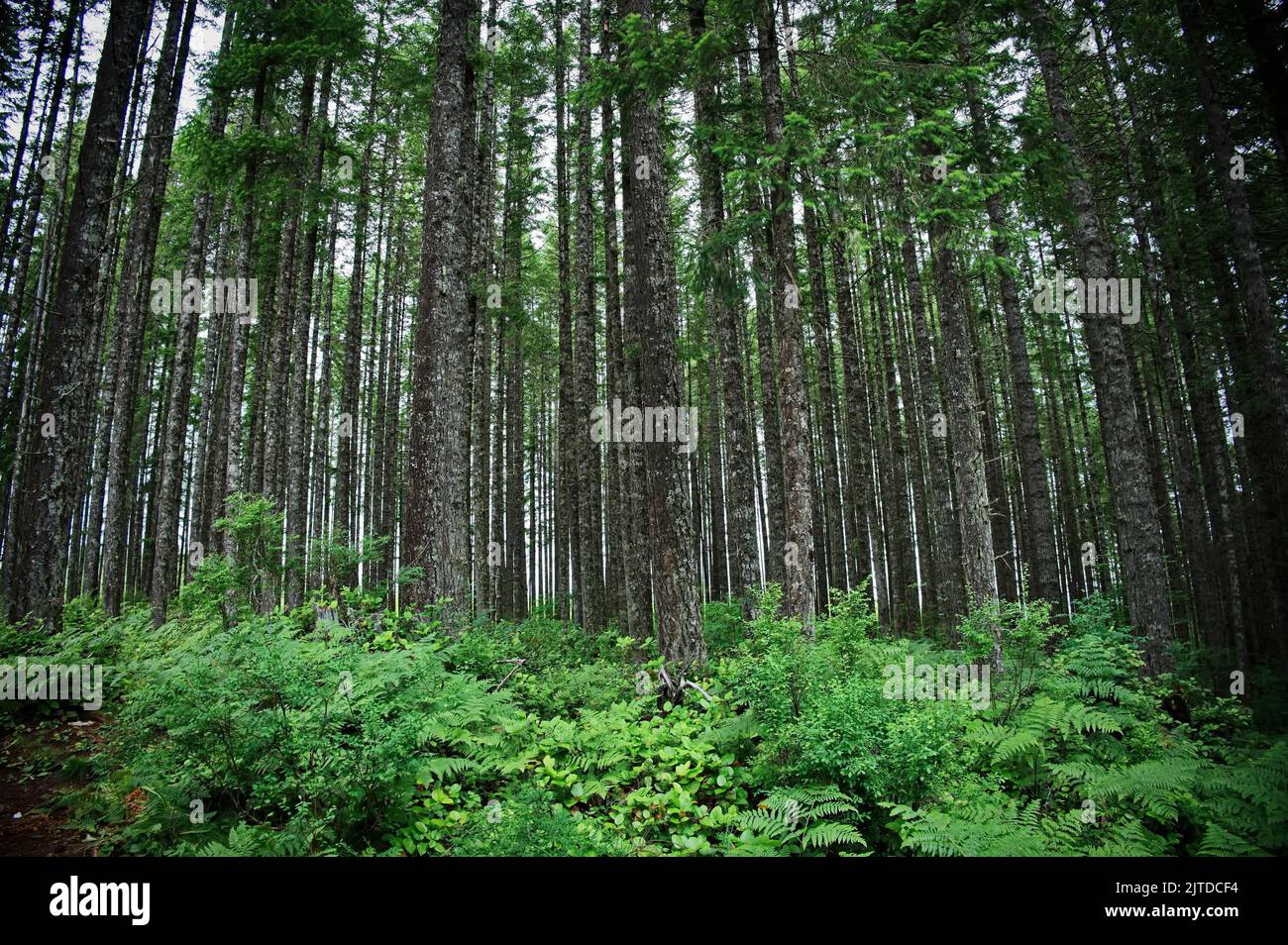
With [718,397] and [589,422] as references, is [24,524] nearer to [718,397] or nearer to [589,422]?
[589,422]

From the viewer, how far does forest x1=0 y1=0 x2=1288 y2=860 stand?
419cm

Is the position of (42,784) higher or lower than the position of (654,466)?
lower

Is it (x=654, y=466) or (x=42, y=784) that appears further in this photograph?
(x=654, y=466)

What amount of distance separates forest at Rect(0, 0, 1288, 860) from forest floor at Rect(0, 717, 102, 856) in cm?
7

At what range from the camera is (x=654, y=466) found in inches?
309

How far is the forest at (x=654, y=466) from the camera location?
4.19 meters

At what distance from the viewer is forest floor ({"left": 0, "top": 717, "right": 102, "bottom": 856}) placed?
429cm

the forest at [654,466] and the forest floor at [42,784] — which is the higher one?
the forest at [654,466]

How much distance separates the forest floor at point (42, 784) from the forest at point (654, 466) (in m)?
0.07

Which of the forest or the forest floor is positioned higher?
the forest

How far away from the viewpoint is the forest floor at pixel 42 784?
4.29m

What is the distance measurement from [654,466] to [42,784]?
708cm

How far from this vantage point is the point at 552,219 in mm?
23469

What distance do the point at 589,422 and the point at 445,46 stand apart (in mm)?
8750
